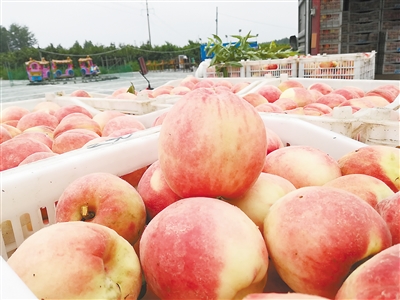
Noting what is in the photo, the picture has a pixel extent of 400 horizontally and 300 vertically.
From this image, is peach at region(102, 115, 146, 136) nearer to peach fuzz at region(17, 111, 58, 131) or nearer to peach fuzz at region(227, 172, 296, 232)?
peach fuzz at region(17, 111, 58, 131)

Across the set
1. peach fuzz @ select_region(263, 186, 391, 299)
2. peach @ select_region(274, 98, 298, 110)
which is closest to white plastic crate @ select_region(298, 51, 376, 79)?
peach @ select_region(274, 98, 298, 110)

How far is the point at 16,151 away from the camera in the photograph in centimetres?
121

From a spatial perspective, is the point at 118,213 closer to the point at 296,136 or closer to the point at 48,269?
the point at 48,269

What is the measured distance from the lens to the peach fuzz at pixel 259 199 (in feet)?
2.45

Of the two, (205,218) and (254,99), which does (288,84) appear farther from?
(205,218)

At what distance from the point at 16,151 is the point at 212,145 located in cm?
89

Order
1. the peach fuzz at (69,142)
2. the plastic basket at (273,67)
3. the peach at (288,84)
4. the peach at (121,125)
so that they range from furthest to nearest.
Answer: the plastic basket at (273,67), the peach at (288,84), the peach at (121,125), the peach fuzz at (69,142)

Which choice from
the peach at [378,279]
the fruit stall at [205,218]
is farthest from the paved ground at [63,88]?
the peach at [378,279]

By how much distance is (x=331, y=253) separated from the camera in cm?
55

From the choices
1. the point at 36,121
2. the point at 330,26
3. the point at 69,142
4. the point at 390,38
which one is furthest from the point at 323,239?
the point at 390,38

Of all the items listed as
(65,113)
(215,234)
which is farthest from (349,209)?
(65,113)

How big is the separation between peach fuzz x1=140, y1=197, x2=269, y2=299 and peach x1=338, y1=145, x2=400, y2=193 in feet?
1.66

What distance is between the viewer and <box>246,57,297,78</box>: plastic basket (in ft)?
11.7

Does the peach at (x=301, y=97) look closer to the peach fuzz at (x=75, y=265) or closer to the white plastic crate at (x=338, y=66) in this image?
the white plastic crate at (x=338, y=66)
